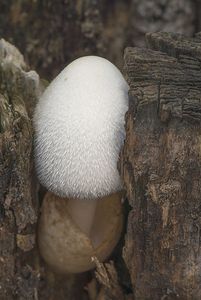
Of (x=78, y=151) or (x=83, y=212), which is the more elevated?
(x=78, y=151)

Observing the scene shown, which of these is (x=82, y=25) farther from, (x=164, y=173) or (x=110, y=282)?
(x=110, y=282)

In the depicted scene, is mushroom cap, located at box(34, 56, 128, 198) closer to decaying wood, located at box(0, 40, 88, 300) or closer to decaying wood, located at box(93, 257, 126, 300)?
decaying wood, located at box(0, 40, 88, 300)

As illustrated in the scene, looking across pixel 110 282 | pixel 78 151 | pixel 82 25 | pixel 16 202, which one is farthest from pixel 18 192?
pixel 82 25

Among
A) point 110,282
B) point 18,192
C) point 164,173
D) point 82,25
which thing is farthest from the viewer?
point 82,25

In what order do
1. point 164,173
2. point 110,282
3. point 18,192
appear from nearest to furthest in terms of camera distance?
point 164,173 < point 18,192 < point 110,282

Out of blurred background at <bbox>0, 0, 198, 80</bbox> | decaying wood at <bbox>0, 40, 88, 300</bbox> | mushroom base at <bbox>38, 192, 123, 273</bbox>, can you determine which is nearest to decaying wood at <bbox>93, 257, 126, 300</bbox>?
mushroom base at <bbox>38, 192, 123, 273</bbox>

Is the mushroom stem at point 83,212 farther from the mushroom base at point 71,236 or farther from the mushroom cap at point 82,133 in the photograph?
the mushroom cap at point 82,133

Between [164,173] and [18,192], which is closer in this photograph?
[164,173]
